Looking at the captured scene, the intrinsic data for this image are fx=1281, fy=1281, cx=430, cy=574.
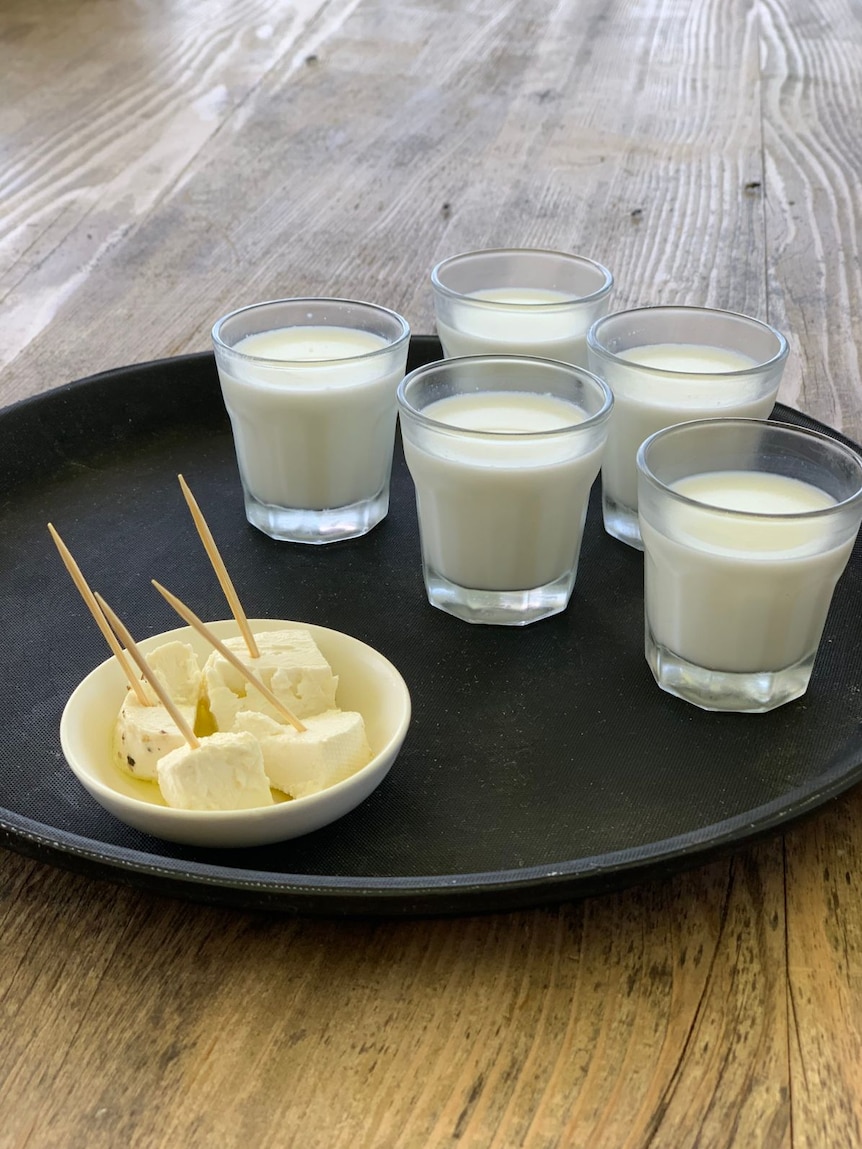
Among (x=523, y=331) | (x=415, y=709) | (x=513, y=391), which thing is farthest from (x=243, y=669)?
(x=523, y=331)

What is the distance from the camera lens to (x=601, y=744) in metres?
0.98

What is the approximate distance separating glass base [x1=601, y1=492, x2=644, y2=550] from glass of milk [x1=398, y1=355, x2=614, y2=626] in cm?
14

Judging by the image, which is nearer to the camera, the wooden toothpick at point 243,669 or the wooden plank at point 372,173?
the wooden toothpick at point 243,669

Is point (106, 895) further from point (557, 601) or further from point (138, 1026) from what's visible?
point (557, 601)

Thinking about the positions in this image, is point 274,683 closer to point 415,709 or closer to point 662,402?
point 415,709

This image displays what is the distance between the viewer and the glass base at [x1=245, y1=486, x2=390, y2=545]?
1.30 m

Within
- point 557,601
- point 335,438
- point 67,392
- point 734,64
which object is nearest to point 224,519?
point 335,438

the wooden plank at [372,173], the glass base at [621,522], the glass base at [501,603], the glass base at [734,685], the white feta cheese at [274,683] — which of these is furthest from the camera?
the wooden plank at [372,173]

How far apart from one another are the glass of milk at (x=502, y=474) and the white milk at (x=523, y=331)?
0.54ft

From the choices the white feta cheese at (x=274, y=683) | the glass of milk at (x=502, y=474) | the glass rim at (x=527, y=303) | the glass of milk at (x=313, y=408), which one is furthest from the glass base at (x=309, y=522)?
the white feta cheese at (x=274, y=683)

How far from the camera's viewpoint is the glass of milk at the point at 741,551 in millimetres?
973

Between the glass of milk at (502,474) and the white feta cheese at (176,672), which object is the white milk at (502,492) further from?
the white feta cheese at (176,672)

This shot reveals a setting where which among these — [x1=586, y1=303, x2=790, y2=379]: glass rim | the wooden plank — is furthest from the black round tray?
the wooden plank

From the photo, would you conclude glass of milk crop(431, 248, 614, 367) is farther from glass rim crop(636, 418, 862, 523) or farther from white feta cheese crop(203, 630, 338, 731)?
white feta cheese crop(203, 630, 338, 731)
